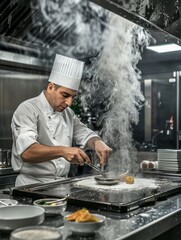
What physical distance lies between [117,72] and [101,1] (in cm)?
222

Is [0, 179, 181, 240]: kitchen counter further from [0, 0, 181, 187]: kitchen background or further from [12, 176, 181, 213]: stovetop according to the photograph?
[0, 0, 181, 187]: kitchen background

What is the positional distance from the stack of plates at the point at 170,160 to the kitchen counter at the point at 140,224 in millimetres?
1142

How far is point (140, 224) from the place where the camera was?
1533mm

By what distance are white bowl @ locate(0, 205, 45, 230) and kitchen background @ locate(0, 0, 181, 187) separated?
1.12 meters

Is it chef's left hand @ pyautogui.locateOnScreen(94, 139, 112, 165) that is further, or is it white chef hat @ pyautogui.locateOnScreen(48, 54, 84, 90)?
white chef hat @ pyautogui.locateOnScreen(48, 54, 84, 90)

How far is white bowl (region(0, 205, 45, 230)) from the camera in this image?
1341 millimetres

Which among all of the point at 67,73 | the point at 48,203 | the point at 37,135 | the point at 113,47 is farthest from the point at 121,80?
the point at 48,203

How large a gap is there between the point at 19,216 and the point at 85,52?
492 centimetres

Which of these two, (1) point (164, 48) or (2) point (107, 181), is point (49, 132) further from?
(1) point (164, 48)

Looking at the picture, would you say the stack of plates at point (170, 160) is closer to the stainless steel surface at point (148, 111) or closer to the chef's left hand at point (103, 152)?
the chef's left hand at point (103, 152)

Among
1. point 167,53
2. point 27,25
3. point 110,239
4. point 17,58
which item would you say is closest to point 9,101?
point 17,58

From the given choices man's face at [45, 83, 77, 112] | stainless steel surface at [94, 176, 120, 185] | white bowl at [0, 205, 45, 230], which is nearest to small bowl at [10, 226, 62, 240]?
white bowl at [0, 205, 45, 230]

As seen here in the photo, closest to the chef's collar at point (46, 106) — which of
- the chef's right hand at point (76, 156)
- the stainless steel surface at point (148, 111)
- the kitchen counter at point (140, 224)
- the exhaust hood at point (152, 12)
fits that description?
the chef's right hand at point (76, 156)

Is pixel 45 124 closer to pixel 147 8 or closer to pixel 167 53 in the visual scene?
pixel 147 8
